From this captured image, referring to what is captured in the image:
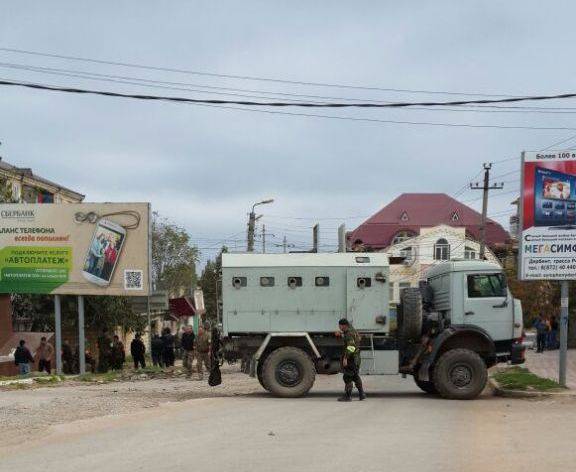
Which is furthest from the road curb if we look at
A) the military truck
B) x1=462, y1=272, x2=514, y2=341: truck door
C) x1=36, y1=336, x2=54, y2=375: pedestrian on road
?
x1=36, y1=336, x2=54, y2=375: pedestrian on road

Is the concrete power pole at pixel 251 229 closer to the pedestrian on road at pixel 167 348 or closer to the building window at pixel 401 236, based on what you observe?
the pedestrian on road at pixel 167 348

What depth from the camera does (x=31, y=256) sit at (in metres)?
29.7

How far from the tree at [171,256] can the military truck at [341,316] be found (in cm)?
4252

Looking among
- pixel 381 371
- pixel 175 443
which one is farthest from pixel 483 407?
pixel 175 443

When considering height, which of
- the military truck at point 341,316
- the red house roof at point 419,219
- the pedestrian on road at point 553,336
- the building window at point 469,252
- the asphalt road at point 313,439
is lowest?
the pedestrian on road at point 553,336

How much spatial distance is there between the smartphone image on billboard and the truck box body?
1214 centimetres

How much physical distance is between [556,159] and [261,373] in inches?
304

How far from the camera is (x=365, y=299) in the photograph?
18.3m

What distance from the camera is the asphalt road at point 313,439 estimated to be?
31.1 ft

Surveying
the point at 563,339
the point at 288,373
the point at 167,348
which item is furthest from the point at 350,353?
the point at 167,348

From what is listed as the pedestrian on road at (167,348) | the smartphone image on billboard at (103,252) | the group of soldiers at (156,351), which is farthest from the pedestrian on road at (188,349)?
the pedestrian on road at (167,348)

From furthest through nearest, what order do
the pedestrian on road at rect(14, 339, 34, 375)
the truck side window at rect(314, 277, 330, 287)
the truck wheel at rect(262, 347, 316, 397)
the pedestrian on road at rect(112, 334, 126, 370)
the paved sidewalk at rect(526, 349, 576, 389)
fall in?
the pedestrian on road at rect(112, 334, 126, 370), the pedestrian on road at rect(14, 339, 34, 375), the paved sidewalk at rect(526, 349, 576, 389), the truck side window at rect(314, 277, 330, 287), the truck wheel at rect(262, 347, 316, 397)

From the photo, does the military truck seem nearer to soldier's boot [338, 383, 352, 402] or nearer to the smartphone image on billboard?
soldier's boot [338, 383, 352, 402]

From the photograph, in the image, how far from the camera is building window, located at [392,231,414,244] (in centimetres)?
7994
